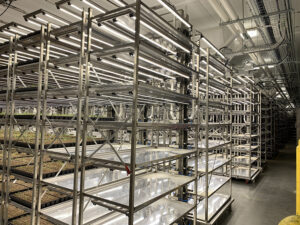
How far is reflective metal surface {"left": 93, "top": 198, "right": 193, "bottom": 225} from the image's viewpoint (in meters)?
3.10

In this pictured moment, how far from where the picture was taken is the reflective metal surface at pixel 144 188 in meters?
2.87

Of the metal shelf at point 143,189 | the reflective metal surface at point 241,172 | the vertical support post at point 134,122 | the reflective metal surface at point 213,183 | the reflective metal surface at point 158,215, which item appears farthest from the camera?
the reflective metal surface at point 241,172

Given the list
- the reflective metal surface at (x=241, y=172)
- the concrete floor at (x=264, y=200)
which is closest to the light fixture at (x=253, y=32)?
the reflective metal surface at (x=241, y=172)

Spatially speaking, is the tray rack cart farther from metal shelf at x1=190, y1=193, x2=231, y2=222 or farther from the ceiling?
the ceiling

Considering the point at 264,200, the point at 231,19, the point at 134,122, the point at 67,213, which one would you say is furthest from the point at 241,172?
the point at 134,122

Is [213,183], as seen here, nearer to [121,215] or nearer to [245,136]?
[121,215]

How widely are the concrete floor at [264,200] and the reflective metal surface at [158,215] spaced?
171cm

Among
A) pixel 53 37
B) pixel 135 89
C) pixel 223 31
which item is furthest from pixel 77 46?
pixel 223 31

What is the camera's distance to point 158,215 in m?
3.33

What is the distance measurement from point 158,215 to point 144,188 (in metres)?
0.46

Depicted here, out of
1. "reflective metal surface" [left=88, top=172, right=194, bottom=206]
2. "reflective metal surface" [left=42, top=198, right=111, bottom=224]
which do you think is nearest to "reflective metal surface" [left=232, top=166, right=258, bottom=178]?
"reflective metal surface" [left=88, top=172, right=194, bottom=206]

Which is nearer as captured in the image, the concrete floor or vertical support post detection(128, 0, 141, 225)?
vertical support post detection(128, 0, 141, 225)

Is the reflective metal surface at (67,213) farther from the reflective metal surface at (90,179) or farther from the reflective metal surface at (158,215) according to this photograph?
the reflective metal surface at (90,179)

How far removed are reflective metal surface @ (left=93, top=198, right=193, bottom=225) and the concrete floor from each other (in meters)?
1.71
